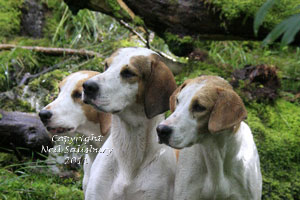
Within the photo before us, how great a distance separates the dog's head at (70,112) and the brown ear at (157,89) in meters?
0.72

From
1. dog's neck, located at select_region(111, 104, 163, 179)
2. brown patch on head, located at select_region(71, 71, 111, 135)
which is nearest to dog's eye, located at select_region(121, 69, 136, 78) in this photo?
dog's neck, located at select_region(111, 104, 163, 179)

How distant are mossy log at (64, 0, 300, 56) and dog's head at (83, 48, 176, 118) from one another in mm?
2492

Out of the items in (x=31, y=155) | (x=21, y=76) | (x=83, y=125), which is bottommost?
(x=31, y=155)

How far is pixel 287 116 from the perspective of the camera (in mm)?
5695

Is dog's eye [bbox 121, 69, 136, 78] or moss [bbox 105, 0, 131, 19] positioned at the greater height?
moss [bbox 105, 0, 131, 19]

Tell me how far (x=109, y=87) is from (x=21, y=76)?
459 cm

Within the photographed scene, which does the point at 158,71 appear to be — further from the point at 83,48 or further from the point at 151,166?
the point at 83,48

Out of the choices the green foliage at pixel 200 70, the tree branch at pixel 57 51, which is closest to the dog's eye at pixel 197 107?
the green foliage at pixel 200 70

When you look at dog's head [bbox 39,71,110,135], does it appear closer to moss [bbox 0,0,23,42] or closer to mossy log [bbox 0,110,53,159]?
mossy log [bbox 0,110,53,159]

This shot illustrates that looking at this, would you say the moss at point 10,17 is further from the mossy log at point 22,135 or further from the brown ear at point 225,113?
the brown ear at point 225,113

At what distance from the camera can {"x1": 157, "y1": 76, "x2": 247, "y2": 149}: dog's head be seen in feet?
9.91

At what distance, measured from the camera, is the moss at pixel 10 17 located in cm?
862

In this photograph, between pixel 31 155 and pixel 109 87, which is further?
pixel 31 155

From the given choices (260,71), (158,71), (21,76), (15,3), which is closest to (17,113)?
(21,76)
